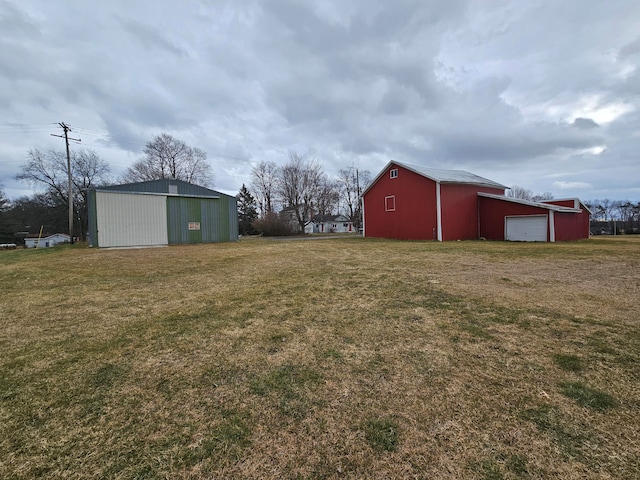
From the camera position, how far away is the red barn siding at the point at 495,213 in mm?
18688

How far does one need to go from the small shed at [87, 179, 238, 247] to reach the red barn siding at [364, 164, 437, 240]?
1043 centimetres

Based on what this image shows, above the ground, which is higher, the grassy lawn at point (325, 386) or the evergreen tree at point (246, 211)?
the evergreen tree at point (246, 211)

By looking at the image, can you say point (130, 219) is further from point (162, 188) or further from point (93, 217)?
point (162, 188)

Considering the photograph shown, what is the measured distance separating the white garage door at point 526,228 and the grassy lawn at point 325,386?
15.0 m

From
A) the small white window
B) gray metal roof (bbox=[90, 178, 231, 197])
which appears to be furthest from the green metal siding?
the small white window

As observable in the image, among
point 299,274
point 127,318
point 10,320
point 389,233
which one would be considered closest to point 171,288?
point 127,318

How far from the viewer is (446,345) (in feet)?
10.8

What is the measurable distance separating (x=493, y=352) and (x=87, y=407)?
145 inches

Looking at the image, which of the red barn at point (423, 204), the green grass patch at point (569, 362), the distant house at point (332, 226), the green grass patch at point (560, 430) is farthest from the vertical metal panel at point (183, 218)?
the distant house at point (332, 226)

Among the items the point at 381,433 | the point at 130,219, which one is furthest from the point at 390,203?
the point at 381,433

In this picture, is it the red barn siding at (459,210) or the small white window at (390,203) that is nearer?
the red barn siding at (459,210)

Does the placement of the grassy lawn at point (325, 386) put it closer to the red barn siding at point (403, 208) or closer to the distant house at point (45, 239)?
the red barn siding at point (403, 208)

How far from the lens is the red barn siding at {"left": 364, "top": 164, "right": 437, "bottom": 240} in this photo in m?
18.8

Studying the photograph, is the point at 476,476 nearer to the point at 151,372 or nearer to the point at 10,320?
the point at 151,372
